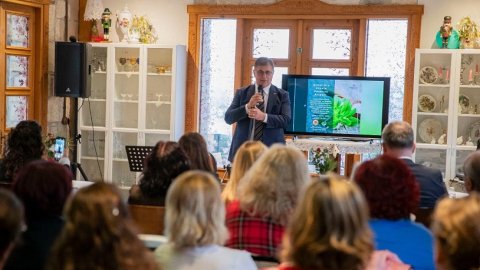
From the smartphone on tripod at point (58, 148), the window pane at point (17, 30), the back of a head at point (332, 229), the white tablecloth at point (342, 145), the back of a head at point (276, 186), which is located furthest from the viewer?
the window pane at point (17, 30)

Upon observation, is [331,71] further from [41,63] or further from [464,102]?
[41,63]

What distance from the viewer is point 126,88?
798 centimetres

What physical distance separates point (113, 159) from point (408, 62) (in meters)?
3.53

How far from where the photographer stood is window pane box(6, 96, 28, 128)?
7.28 metres

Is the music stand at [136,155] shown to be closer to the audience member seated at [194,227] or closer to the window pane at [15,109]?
the window pane at [15,109]

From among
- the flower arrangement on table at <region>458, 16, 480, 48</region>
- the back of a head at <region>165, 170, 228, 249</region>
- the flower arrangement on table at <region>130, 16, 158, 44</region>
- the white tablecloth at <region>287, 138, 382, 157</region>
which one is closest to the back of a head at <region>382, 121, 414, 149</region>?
the back of a head at <region>165, 170, 228, 249</region>

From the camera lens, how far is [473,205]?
179cm

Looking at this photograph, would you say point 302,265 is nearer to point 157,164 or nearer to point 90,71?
point 157,164

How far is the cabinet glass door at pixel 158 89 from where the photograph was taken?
25.6ft

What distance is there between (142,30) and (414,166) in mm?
4869

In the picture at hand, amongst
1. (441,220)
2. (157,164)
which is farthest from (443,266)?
(157,164)

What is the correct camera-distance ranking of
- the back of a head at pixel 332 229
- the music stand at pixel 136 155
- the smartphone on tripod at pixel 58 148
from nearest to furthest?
the back of a head at pixel 332 229
the music stand at pixel 136 155
the smartphone on tripod at pixel 58 148

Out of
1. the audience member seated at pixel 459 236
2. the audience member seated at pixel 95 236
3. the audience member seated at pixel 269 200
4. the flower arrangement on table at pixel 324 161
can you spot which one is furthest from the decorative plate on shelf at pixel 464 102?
the audience member seated at pixel 95 236

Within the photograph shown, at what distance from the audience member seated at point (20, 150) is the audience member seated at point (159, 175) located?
1.00m
